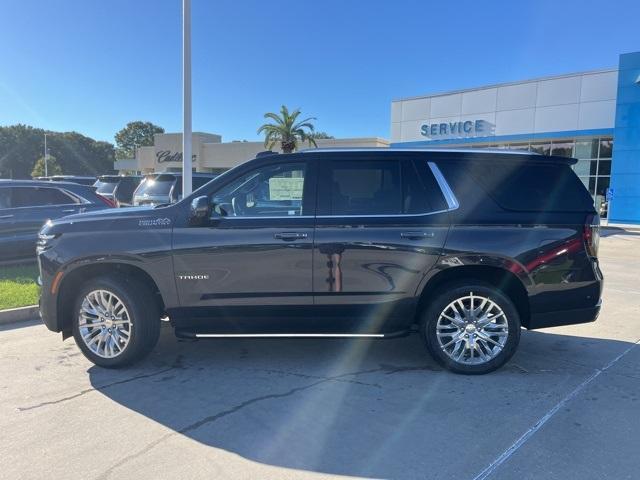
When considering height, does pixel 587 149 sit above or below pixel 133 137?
below

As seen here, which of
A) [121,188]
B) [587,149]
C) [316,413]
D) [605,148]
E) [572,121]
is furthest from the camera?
[587,149]

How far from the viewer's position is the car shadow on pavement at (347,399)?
10.6 feet

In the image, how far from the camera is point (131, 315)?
4.50 m

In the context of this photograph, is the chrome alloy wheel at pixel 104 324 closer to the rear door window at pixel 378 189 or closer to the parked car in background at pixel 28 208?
the rear door window at pixel 378 189

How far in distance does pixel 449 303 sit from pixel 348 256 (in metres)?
0.99

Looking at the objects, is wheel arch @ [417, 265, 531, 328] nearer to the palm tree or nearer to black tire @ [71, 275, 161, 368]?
black tire @ [71, 275, 161, 368]

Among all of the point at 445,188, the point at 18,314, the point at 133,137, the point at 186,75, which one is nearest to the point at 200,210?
the point at 445,188

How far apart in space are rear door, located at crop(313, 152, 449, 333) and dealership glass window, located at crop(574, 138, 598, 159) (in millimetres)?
26614

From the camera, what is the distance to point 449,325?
4547 mm

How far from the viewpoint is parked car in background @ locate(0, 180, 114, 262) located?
864 cm

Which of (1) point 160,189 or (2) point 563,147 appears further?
(2) point 563,147

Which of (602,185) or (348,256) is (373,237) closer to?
(348,256)

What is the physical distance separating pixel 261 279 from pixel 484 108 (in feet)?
90.3

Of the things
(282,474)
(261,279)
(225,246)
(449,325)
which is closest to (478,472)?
(282,474)
